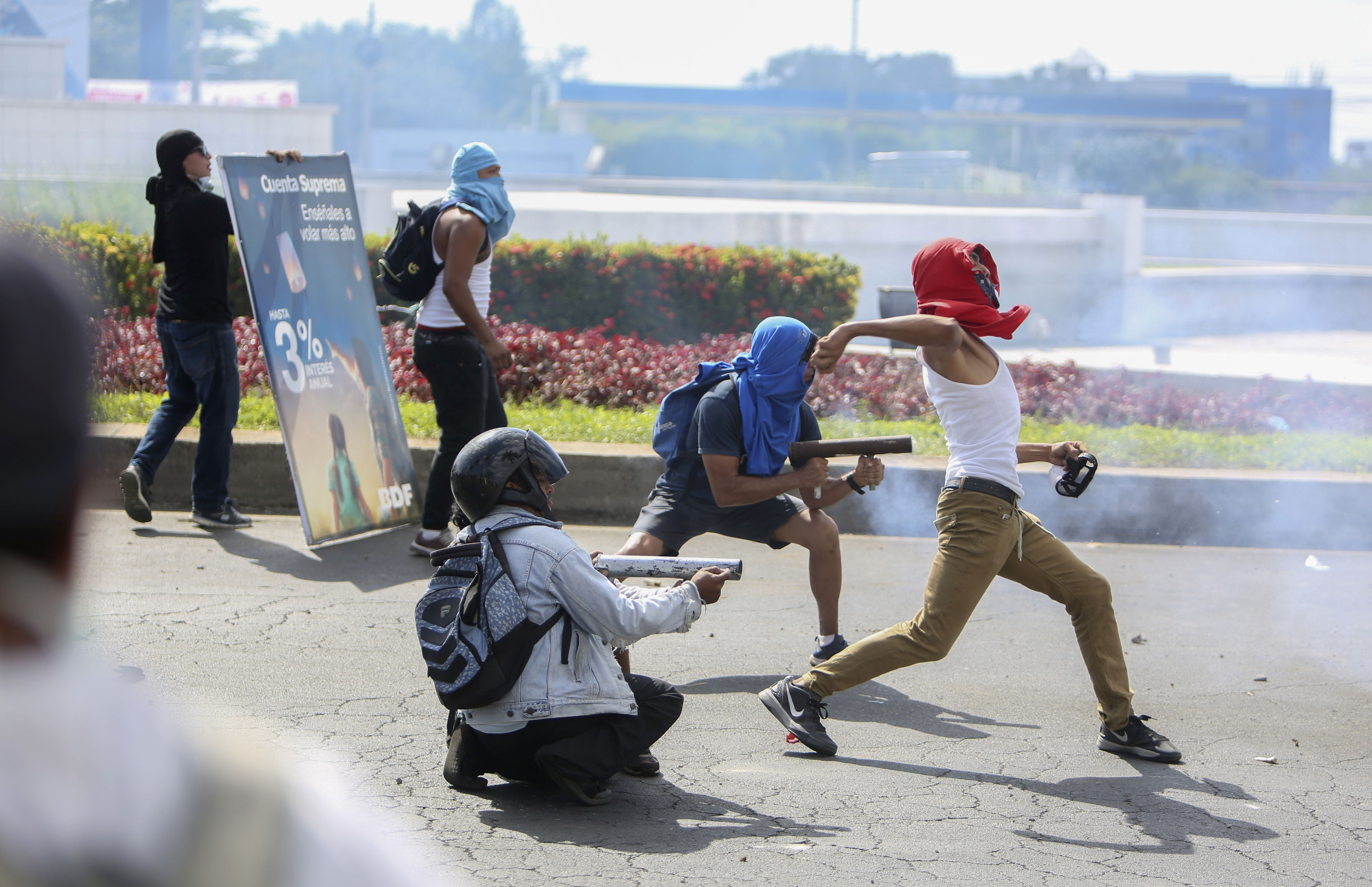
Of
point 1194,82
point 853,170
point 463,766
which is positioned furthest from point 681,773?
point 1194,82

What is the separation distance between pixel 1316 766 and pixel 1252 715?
0.52 m

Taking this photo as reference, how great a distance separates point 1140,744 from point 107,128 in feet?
73.6

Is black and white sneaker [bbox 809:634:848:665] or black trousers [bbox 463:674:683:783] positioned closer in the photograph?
black trousers [bbox 463:674:683:783]

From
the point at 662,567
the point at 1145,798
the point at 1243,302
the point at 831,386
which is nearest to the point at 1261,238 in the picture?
the point at 1243,302

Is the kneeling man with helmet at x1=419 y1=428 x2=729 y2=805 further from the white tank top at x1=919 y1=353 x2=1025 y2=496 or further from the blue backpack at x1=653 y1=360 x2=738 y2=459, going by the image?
the blue backpack at x1=653 y1=360 x2=738 y2=459

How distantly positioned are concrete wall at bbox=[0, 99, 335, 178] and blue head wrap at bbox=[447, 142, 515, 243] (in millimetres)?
16906

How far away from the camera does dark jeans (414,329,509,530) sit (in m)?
6.57

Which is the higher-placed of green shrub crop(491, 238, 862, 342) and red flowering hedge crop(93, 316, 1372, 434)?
green shrub crop(491, 238, 862, 342)

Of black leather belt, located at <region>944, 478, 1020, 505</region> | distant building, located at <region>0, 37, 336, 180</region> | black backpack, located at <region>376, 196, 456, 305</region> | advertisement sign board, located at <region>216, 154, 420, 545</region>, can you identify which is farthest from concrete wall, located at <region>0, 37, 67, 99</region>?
black leather belt, located at <region>944, 478, 1020, 505</region>

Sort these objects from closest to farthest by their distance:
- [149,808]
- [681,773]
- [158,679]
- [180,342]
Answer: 1. [149,808]
2. [681,773]
3. [158,679]
4. [180,342]

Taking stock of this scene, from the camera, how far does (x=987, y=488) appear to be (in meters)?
4.45

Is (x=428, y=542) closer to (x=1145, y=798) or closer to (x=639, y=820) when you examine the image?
(x=639, y=820)

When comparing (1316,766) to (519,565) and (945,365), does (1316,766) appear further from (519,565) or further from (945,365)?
(519,565)

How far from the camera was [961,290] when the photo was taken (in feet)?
14.6
